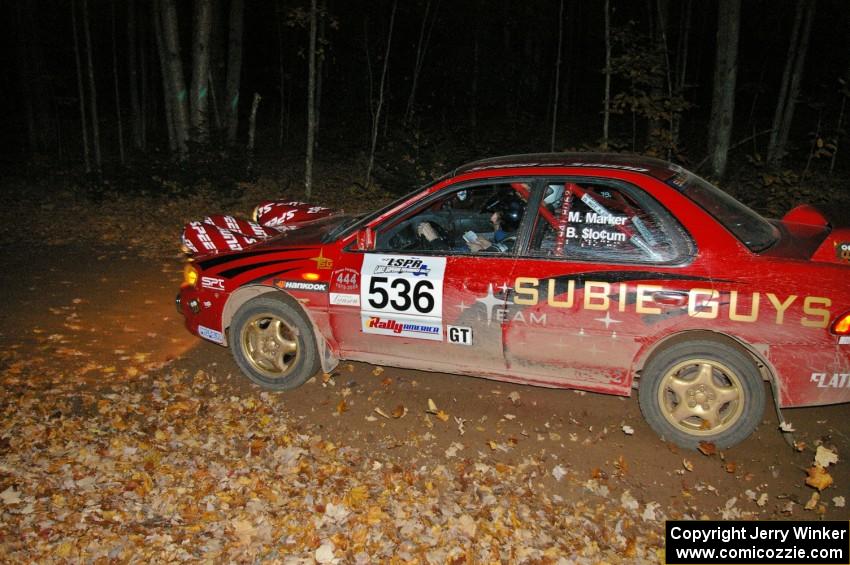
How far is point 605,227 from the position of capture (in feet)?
13.1

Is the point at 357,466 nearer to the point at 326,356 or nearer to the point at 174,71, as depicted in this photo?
the point at 326,356

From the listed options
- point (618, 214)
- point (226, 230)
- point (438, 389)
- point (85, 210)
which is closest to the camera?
point (618, 214)

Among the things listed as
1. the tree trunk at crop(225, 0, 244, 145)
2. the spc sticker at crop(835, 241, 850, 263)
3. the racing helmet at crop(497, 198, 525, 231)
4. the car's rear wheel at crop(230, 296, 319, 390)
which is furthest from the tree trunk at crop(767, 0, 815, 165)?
the tree trunk at crop(225, 0, 244, 145)

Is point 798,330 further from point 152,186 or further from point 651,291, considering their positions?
point 152,186

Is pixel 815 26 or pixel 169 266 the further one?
pixel 815 26

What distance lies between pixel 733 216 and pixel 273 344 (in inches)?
140

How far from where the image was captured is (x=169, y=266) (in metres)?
8.99

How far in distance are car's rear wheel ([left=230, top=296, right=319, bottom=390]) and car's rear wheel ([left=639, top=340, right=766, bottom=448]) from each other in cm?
254

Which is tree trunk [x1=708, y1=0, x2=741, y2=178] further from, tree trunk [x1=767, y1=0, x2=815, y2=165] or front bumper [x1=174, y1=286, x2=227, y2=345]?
front bumper [x1=174, y1=286, x2=227, y2=345]

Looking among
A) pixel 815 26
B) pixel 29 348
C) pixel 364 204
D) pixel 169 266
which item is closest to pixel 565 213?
pixel 29 348

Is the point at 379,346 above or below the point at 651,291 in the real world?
below

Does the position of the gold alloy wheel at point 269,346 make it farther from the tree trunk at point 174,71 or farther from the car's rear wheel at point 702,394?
the tree trunk at point 174,71

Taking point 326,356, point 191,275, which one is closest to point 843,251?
point 326,356

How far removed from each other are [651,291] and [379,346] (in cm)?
200
